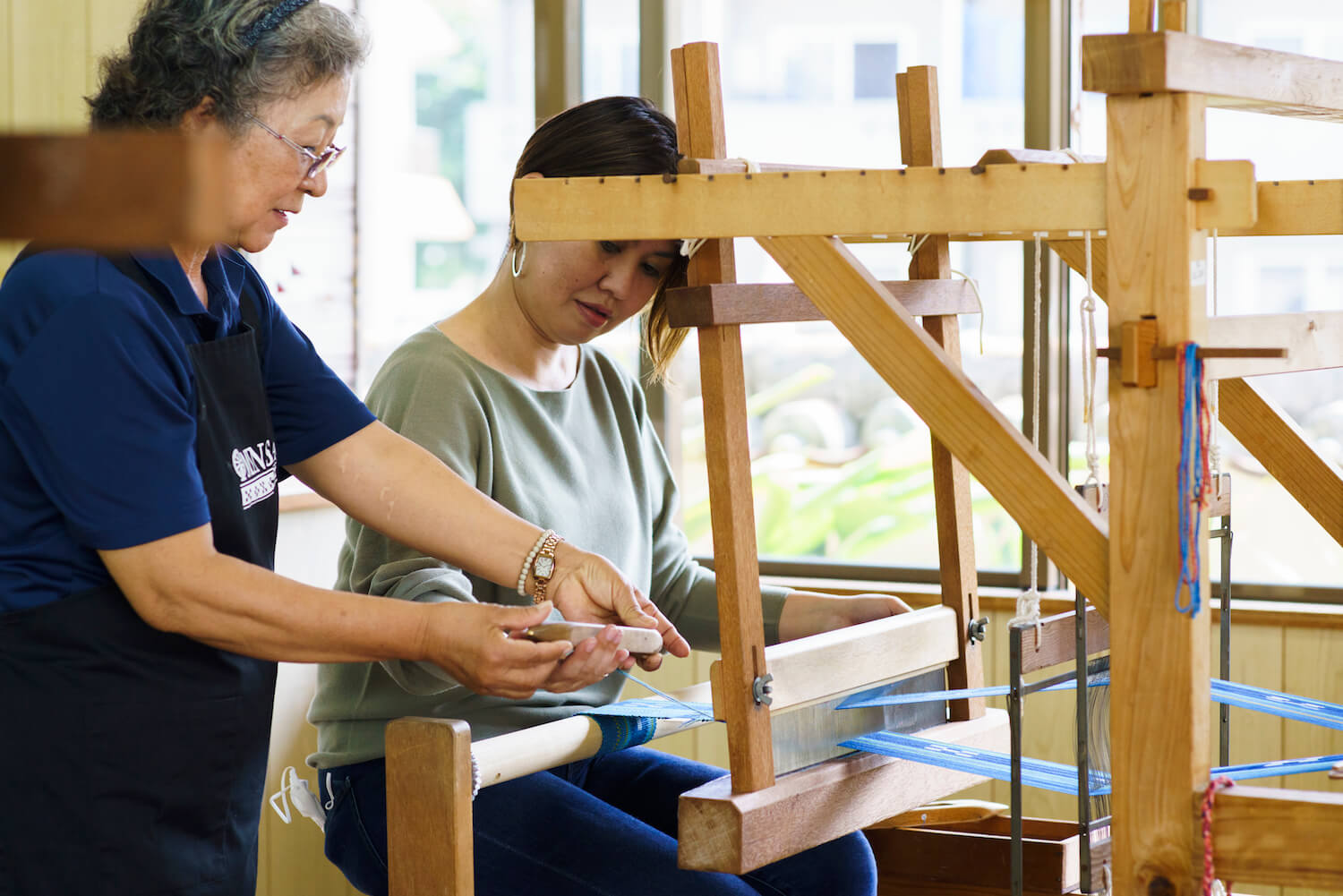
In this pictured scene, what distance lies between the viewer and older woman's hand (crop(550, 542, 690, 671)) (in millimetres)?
1402

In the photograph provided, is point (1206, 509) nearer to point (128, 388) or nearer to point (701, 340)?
point (701, 340)

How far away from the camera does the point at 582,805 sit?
1.42 m

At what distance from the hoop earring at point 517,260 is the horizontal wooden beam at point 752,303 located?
1.15 ft

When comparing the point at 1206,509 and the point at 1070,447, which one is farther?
the point at 1070,447

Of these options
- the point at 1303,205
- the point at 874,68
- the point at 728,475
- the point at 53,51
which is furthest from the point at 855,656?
the point at 874,68

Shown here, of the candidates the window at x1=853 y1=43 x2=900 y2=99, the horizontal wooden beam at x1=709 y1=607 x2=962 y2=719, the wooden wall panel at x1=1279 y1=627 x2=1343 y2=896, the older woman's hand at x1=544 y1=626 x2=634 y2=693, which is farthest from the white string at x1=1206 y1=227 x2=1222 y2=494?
the window at x1=853 y1=43 x2=900 y2=99

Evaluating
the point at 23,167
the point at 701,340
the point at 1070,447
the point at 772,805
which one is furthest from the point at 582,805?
the point at 1070,447

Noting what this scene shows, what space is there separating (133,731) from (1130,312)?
0.84 metres

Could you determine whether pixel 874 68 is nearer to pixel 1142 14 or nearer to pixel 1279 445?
pixel 1279 445

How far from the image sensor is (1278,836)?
95cm

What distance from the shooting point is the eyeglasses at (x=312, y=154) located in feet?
3.73

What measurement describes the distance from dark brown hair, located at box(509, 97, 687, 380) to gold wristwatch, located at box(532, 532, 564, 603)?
300 mm

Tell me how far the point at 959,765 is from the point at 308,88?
0.88 metres

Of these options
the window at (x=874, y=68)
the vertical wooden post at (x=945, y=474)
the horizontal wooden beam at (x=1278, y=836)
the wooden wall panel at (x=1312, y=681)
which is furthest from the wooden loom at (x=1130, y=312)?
the window at (x=874, y=68)
